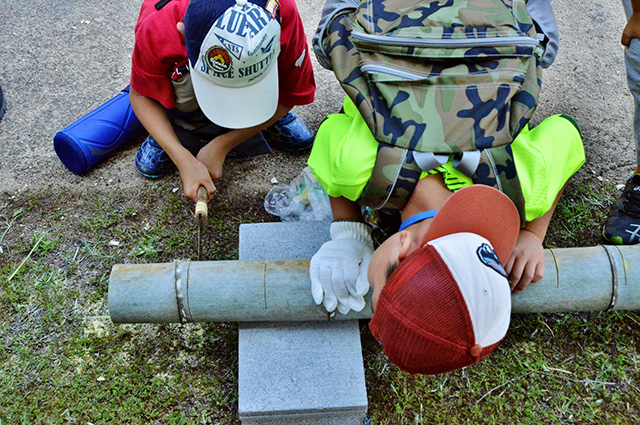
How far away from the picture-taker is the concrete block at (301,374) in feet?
6.43

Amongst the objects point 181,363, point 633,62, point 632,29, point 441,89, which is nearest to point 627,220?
point 633,62

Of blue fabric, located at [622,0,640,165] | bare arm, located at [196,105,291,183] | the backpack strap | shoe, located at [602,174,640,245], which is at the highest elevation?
blue fabric, located at [622,0,640,165]

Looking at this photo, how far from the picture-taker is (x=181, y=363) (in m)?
2.21

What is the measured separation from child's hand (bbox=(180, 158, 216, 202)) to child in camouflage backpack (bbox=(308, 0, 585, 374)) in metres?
0.54

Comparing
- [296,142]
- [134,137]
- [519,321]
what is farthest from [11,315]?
[519,321]

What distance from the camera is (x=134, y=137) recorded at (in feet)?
9.92

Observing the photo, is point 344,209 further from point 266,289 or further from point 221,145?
point 221,145

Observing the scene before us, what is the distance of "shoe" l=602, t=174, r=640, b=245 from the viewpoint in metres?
2.54

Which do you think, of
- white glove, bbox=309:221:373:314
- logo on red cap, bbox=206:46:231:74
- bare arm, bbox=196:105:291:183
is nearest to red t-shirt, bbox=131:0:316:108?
bare arm, bbox=196:105:291:183

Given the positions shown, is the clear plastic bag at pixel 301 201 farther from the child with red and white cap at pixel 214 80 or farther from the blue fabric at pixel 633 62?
the blue fabric at pixel 633 62

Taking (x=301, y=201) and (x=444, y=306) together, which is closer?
(x=444, y=306)

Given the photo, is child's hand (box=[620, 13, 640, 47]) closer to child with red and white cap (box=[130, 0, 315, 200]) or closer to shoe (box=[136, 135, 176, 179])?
child with red and white cap (box=[130, 0, 315, 200])

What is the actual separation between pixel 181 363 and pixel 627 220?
7.12 ft

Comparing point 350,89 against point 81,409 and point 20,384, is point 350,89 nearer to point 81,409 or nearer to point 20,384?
point 81,409
